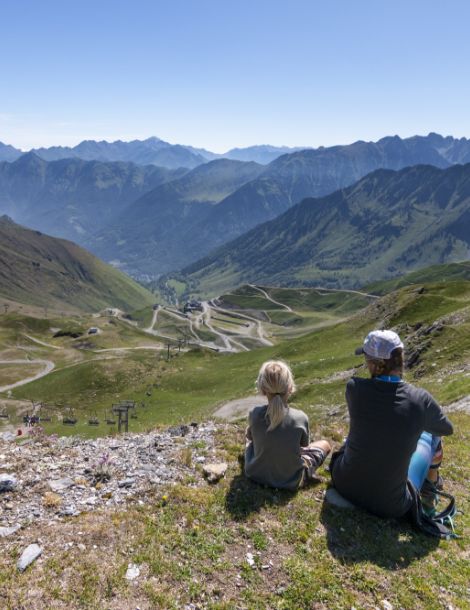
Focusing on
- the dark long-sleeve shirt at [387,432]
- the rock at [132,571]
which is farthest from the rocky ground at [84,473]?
the dark long-sleeve shirt at [387,432]

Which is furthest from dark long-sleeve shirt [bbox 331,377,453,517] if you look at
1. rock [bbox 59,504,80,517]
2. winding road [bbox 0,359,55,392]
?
winding road [bbox 0,359,55,392]

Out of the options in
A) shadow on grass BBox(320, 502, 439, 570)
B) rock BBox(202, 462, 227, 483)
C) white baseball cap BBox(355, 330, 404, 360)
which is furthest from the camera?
rock BBox(202, 462, 227, 483)

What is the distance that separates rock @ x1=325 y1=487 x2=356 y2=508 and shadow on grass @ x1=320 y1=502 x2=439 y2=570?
0.45ft

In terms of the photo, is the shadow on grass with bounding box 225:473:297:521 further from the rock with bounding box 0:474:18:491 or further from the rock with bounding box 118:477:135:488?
the rock with bounding box 0:474:18:491

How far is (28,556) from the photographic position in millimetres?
8758

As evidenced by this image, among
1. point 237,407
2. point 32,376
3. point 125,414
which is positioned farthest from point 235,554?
point 32,376

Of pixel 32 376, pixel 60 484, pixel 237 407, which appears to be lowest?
pixel 32 376

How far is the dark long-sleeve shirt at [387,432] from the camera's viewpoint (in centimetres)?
950

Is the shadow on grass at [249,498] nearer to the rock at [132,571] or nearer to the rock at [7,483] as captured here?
the rock at [132,571]

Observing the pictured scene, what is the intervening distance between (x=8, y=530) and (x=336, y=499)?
829 centimetres

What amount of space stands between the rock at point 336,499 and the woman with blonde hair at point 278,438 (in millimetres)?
778

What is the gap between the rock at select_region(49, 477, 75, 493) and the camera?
1193cm

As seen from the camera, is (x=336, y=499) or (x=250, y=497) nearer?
(x=336, y=499)

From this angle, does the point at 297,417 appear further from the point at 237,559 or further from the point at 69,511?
the point at 69,511
